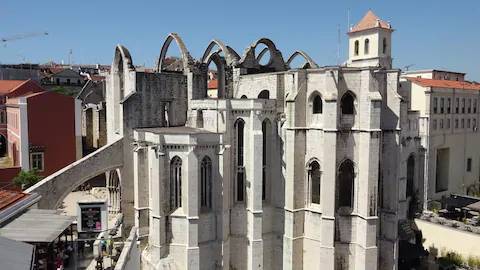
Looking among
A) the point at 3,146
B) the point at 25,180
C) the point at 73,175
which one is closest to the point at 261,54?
the point at 73,175

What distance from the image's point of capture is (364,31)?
45.2 m

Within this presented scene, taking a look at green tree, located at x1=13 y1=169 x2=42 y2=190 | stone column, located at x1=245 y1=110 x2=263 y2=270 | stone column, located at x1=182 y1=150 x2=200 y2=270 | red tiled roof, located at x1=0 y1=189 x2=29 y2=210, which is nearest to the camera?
red tiled roof, located at x1=0 y1=189 x2=29 y2=210

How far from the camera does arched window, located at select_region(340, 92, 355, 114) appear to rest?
22.4 meters

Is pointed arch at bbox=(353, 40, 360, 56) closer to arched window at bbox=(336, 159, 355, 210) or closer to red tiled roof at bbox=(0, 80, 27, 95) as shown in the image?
arched window at bbox=(336, 159, 355, 210)

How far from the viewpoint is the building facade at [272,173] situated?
2142 centimetres

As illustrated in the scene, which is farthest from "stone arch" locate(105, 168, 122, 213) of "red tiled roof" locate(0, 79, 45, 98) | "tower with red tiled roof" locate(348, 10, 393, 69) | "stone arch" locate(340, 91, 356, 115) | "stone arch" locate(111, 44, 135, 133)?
"tower with red tiled roof" locate(348, 10, 393, 69)

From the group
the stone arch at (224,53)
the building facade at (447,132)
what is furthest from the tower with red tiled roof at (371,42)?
the stone arch at (224,53)

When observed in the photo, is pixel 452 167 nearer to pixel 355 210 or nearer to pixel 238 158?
pixel 355 210

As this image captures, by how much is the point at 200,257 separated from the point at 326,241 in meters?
6.56

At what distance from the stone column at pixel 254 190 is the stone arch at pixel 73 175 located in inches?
297

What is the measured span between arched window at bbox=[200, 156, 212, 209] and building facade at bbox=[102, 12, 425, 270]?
0.17 ft

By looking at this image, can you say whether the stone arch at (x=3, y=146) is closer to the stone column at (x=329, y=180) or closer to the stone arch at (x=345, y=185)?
the stone column at (x=329, y=180)

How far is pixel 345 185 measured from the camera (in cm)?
2280

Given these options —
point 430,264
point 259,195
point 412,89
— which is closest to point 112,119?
point 259,195
